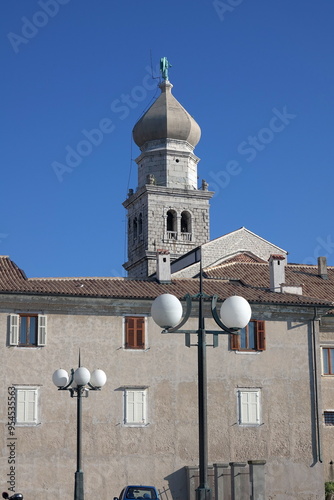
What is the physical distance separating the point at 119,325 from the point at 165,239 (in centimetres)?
4573

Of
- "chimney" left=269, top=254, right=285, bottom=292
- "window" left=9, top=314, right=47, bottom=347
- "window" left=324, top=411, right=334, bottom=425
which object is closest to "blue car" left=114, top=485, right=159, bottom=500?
"window" left=9, top=314, right=47, bottom=347

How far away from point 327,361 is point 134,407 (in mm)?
9470

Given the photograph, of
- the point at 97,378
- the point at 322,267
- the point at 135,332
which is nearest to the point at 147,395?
the point at 135,332

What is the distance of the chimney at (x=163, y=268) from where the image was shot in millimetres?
42406

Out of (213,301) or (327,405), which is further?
Result: (327,405)

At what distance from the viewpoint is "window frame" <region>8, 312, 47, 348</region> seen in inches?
1457

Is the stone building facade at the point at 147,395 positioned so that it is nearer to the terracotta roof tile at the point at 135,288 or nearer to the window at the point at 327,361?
the terracotta roof tile at the point at 135,288

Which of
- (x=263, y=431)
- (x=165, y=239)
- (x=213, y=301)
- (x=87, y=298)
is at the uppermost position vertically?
(x=165, y=239)

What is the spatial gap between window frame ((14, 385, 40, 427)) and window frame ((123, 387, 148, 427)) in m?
3.41

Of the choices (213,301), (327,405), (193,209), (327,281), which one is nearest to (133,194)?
(193,209)

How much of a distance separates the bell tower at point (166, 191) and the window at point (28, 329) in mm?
45639

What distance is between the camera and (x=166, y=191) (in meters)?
85.2

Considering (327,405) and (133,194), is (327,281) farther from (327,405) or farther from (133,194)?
(133,194)

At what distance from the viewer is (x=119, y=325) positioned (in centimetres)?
3847
